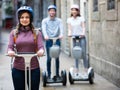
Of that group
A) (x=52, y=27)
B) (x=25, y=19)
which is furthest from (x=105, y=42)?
(x=25, y=19)

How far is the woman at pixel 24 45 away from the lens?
21.1 feet

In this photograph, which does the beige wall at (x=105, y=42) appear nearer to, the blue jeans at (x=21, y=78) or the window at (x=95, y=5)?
the window at (x=95, y=5)

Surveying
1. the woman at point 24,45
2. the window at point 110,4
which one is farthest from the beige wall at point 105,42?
the woman at point 24,45

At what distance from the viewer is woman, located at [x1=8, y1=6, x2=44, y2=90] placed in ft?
21.1

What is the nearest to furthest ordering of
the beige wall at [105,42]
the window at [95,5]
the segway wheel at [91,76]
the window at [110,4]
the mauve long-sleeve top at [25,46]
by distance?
the mauve long-sleeve top at [25,46], the beige wall at [105,42], the segway wheel at [91,76], the window at [110,4], the window at [95,5]

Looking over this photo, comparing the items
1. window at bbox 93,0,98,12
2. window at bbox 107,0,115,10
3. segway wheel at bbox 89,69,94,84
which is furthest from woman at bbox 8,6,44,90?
window at bbox 93,0,98,12

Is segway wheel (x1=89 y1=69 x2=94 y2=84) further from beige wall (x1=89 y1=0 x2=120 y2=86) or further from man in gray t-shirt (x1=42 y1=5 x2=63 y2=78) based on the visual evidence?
man in gray t-shirt (x1=42 y1=5 x2=63 y2=78)

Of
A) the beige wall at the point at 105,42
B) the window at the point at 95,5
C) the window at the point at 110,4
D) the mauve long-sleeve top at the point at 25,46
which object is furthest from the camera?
the window at the point at 95,5

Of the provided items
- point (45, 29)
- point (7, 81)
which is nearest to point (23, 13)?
point (45, 29)

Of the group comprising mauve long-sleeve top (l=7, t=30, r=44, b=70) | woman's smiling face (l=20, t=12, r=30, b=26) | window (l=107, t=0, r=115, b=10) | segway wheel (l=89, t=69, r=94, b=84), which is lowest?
segway wheel (l=89, t=69, r=94, b=84)

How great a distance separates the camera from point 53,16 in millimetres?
10867

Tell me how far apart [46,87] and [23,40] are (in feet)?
14.6

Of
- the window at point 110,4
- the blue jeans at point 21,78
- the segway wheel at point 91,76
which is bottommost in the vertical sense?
the segway wheel at point 91,76

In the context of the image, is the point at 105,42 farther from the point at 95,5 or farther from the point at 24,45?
the point at 24,45
